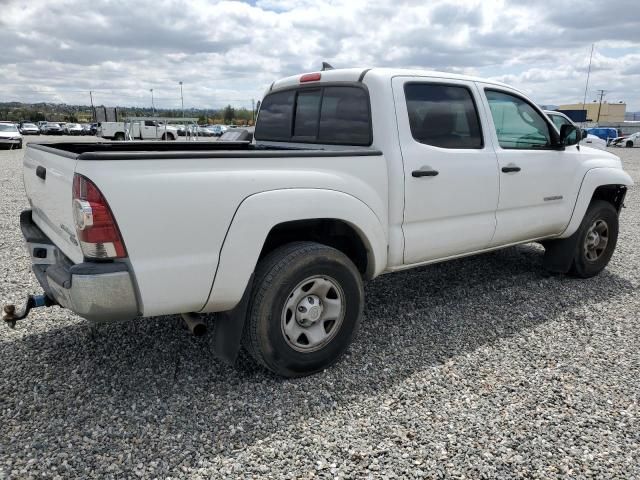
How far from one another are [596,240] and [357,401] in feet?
11.9

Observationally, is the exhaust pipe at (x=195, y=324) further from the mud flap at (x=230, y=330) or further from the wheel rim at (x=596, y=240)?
the wheel rim at (x=596, y=240)

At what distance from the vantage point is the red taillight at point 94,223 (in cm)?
237

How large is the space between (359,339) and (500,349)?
101 cm

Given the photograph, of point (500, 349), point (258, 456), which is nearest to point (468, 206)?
point (500, 349)

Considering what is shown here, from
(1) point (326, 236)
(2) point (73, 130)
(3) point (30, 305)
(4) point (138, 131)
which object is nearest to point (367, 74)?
(1) point (326, 236)

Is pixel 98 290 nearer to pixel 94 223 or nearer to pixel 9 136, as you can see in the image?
pixel 94 223

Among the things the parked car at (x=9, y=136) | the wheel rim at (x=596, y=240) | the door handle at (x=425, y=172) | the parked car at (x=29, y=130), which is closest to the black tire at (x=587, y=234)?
the wheel rim at (x=596, y=240)

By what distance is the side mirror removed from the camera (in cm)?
460

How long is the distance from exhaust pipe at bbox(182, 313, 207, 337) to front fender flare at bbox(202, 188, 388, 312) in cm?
17

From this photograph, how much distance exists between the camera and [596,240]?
17.4ft

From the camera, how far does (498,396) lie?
10.0ft

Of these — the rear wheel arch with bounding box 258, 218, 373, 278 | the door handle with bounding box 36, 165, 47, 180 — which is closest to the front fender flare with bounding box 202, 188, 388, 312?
the rear wheel arch with bounding box 258, 218, 373, 278

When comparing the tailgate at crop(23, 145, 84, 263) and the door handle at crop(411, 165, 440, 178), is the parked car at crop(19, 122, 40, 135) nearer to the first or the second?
the tailgate at crop(23, 145, 84, 263)

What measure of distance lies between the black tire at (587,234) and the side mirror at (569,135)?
2.74 feet
